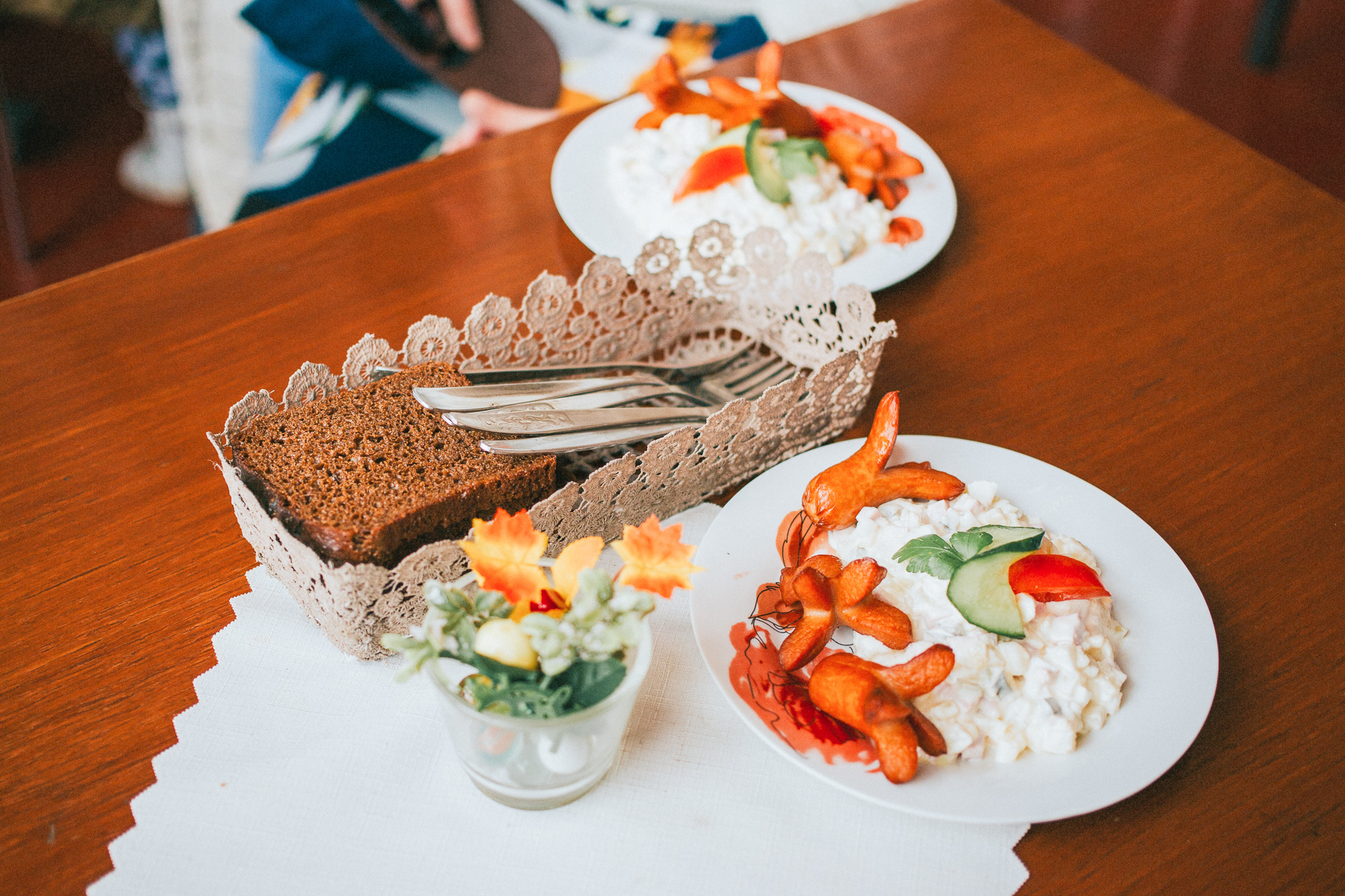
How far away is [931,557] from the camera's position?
77 cm

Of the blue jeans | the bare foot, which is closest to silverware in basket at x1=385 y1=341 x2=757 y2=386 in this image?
the bare foot

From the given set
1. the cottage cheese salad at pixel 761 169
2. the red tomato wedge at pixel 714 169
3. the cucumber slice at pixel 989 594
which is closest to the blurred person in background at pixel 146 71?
the cottage cheese salad at pixel 761 169

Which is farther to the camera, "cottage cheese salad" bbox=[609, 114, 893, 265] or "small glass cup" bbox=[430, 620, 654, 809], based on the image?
"cottage cheese salad" bbox=[609, 114, 893, 265]

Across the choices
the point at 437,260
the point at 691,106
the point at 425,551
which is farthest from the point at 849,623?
the point at 691,106

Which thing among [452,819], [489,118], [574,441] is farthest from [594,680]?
[489,118]

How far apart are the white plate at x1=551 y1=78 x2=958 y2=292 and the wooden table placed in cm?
4

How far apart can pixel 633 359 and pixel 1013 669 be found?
0.55 m

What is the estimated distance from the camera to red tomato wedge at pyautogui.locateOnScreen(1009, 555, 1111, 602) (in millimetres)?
745

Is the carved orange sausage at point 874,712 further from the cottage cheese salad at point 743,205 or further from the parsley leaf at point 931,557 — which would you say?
the cottage cheese salad at point 743,205

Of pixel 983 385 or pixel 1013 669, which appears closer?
pixel 1013 669

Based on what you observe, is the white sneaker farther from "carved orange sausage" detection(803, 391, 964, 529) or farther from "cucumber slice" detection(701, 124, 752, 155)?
"carved orange sausage" detection(803, 391, 964, 529)

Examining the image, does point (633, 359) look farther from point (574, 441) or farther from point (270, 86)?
point (270, 86)

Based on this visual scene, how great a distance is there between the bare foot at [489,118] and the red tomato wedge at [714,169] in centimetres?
88

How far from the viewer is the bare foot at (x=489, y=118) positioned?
199 cm
